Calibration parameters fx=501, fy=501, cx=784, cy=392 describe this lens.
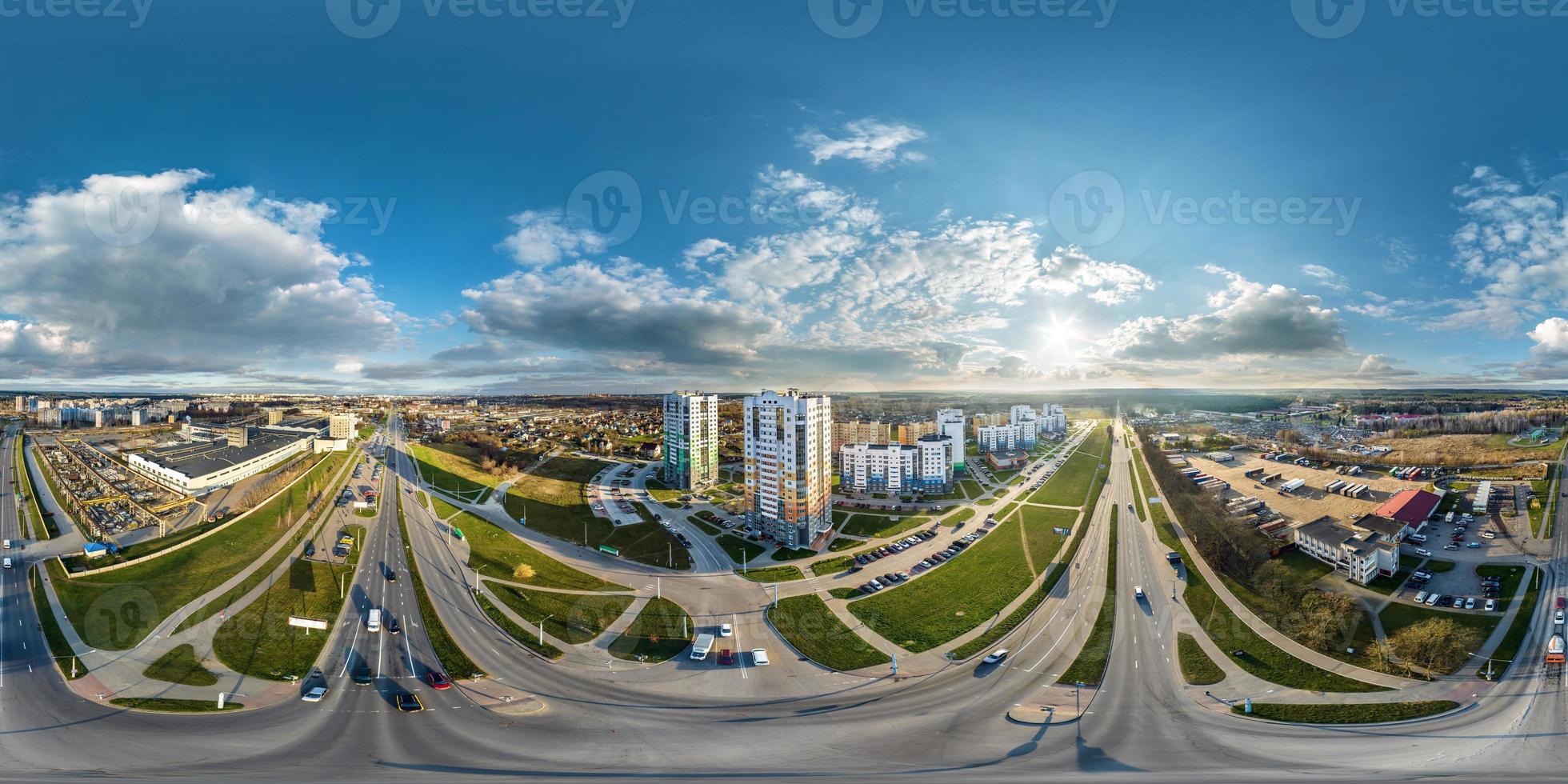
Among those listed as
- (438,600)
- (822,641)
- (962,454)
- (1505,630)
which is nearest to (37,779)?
(438,600)

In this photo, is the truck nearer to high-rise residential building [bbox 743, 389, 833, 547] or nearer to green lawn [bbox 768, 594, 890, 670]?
green lawn [bbox 768, 594, 890, 670]

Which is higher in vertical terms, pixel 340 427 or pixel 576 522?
pixel 340 427

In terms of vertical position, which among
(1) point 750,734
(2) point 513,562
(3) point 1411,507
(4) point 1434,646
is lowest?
(1) point 750,734

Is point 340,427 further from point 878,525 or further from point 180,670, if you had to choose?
point 878,525

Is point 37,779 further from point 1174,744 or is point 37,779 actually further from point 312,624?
point 1174,744

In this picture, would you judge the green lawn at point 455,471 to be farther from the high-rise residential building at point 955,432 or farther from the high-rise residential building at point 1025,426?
the high-rise residential building at point 1025,426

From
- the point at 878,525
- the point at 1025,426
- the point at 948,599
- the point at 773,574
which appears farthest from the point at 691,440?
the point at 1025,426

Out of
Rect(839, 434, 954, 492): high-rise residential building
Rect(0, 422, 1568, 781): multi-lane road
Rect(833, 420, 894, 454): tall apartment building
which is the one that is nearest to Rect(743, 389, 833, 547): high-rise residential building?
Rect(839, 434, 954, 492): high-rise residential building
